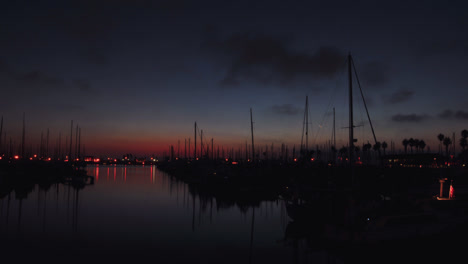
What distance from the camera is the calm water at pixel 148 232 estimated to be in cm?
1848

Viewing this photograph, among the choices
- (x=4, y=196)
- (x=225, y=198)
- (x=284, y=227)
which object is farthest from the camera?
(x=225, y=198)

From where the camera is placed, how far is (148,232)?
24.5m

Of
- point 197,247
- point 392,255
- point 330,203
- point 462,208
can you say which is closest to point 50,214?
point 197,247

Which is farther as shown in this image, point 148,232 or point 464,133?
point 464,133

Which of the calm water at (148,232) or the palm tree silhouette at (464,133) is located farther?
the palm tree silhouette at (464,133)

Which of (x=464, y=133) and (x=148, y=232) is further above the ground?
(x=464, y=133)

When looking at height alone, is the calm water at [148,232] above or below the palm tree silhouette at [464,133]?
below

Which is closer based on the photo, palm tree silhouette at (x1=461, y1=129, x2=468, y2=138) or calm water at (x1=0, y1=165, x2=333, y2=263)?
calm water at (x1=0, y1=165, x2=333, y2=263)

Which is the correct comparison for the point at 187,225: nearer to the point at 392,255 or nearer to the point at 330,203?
the point at 330,203

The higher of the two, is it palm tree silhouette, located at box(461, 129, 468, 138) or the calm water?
palm tree silhouette, located at box(461, 129, 468, 138)

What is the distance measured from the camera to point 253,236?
24.0m

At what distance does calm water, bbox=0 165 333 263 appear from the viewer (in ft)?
60.6

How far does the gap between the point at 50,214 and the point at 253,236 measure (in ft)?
68.0

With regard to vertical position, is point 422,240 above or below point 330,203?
below
